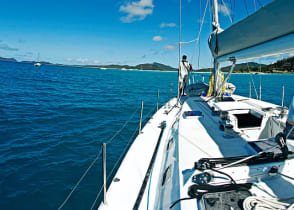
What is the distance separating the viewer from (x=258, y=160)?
237cm

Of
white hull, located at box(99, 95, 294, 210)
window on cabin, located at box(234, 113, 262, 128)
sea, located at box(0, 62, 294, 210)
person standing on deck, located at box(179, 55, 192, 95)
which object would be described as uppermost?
person standing on deck, located at box(179, 55, 192, 95)

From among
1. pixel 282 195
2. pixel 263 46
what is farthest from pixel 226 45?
pixel 282 195

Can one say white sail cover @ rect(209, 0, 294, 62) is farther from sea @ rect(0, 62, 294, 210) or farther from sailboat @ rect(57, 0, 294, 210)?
sea @ rect(0, 62, 294, 210)

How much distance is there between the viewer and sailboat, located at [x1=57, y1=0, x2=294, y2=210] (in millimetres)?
1999

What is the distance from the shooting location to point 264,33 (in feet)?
8.55

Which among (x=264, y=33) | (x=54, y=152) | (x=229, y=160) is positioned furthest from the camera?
(x=54, y=152)

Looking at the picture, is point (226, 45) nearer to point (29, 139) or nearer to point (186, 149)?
point (186, 149)

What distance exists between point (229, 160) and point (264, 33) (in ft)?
6.11

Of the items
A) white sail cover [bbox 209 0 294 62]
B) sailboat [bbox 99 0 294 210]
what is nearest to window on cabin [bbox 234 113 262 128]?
sailboat [bbox 99 0 294 210]

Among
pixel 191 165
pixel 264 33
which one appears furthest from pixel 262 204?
pixel 264 33

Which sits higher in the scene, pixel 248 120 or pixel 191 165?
pixel 248 120

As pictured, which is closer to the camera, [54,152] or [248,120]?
[248,120]

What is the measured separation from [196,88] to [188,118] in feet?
16.5

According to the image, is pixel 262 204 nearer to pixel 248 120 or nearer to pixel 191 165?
pixel 191 165
